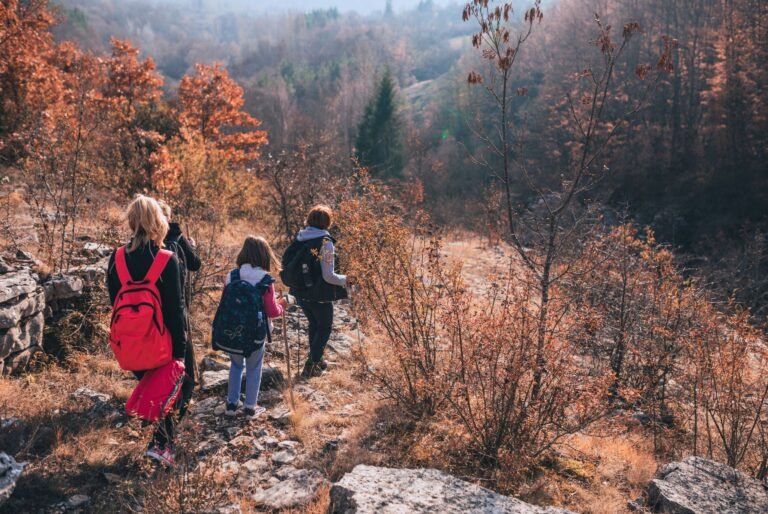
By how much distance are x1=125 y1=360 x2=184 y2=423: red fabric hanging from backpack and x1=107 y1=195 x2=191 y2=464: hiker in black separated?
0.08 m

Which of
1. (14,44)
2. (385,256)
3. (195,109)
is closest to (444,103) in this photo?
(195,109)

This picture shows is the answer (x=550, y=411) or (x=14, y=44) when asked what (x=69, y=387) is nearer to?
(x=550, y=411)

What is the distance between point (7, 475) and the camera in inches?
110

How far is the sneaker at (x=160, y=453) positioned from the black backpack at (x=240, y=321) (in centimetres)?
78

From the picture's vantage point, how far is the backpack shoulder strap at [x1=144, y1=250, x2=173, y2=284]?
306cm

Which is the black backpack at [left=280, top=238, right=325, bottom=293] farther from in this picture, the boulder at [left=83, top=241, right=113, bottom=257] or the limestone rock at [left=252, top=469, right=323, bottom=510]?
the boulder at [left=83, top=241, right=113, bottom=257]

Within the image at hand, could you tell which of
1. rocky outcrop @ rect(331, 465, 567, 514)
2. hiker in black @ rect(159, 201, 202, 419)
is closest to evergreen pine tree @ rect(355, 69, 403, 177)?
hiker in black @ rect(159, 201, 202, 419)

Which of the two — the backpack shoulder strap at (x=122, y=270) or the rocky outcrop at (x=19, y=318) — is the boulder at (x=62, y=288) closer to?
the rocky outcrop at (x=19, y=318)

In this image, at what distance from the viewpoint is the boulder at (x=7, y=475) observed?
2.72 m

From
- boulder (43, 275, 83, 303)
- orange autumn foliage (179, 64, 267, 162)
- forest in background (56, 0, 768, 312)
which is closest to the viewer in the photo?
boulder (43, 275, 83, 303)

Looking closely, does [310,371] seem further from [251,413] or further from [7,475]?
[7,475]

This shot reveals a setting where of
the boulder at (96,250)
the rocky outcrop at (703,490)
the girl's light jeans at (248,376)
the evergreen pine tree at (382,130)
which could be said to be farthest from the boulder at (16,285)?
the evergreen pine tree at (382,130)

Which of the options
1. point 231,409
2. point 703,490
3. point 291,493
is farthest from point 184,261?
point 703,490

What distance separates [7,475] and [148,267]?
1.38 meters
